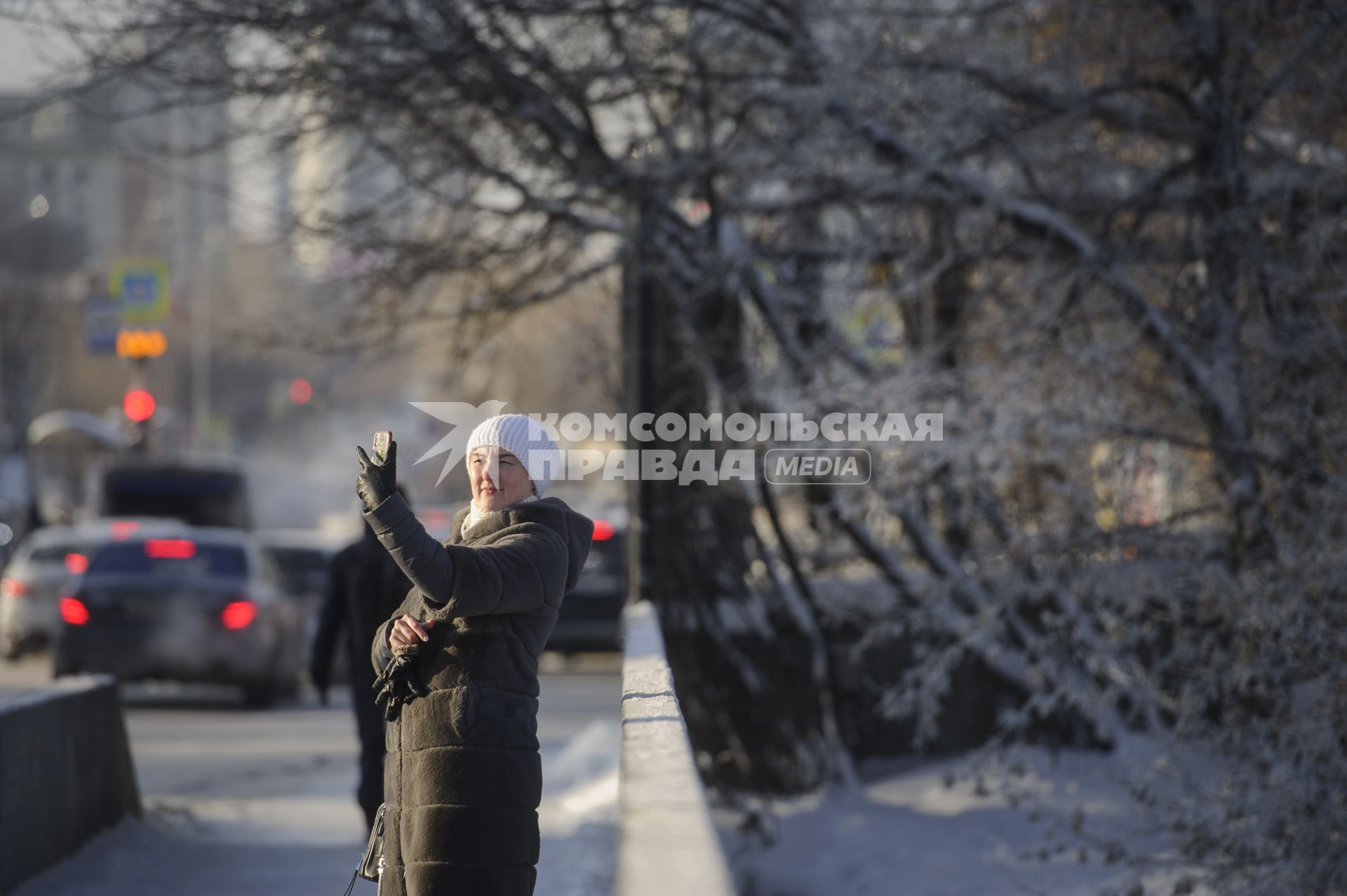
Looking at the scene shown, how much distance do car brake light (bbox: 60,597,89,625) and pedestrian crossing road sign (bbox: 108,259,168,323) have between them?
12.4 meters

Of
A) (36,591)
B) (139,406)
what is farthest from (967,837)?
(139,406)

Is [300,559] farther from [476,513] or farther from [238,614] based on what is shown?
[476,513]

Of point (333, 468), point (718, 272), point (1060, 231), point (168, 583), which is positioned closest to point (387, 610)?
point (718, 272)

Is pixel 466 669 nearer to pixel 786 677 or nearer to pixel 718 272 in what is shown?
pixel 718 272

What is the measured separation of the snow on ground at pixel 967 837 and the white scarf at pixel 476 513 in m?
3.88

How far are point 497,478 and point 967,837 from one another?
5754 millimetres

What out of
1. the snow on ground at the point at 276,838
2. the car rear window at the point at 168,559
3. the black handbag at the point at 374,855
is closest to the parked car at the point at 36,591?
the car rear window at the point at 168,559

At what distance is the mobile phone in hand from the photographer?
3828 millimetres

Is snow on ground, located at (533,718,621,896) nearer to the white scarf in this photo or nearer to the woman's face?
the white scarf

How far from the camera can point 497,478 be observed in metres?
4.17

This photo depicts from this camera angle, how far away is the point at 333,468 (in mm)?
73188

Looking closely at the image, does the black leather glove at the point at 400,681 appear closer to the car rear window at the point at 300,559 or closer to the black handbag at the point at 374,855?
the black handbag at the point at 374,855

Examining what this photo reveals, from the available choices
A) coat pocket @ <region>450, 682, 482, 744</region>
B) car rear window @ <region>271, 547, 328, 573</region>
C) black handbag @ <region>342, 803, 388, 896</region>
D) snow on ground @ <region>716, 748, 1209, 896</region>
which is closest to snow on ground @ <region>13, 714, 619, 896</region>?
snow on ground @ <region>716, 748, 1209, 896</region>

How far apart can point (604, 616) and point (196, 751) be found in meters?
→ 6.76
